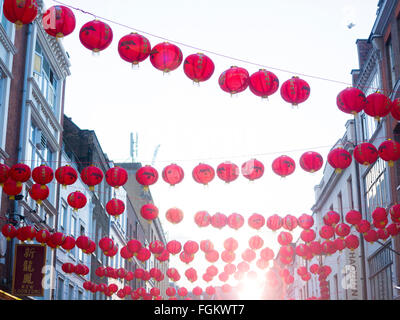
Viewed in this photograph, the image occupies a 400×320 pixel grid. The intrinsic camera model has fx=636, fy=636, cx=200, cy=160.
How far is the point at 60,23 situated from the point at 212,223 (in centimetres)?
1166

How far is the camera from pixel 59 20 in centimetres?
1220

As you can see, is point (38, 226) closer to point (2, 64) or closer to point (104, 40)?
point (2, 64)

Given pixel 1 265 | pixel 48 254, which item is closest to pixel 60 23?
pixel 1 265

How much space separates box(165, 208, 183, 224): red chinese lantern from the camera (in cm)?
2152

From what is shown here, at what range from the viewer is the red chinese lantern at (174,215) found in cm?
2152

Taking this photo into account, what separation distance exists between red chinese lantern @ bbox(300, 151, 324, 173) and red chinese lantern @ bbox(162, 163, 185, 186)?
133 inches

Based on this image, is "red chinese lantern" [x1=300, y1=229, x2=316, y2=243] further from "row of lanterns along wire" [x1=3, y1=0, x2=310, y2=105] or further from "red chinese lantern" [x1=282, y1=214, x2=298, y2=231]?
"row of lanterns along wire" [x1=3, y1=0, x2=310, y2=105]

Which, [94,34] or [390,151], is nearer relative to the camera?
[94,34]

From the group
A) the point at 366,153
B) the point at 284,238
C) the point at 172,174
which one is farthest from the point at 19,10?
the point at 284,238

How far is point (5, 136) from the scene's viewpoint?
21625 mm

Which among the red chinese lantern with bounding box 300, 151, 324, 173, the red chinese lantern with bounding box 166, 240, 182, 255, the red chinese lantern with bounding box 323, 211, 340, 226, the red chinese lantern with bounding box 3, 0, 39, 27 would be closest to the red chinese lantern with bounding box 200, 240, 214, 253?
the red chinese lantern with bounding box 166, 240, 182, 255

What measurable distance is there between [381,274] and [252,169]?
1393cm

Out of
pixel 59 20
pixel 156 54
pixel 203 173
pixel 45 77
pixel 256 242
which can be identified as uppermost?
pixel 45 77

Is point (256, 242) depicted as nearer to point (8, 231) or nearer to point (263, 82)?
point (8, 231)
